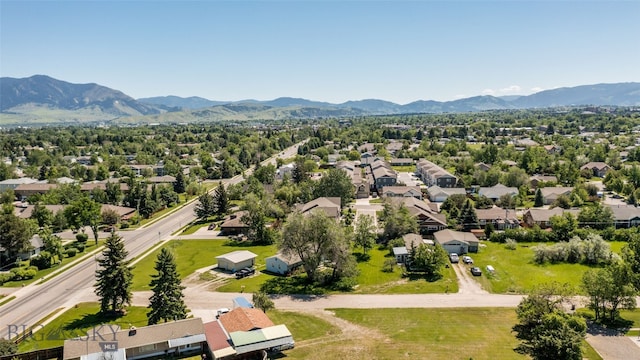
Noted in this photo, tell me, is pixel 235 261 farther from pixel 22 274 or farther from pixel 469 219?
pixel 469 219

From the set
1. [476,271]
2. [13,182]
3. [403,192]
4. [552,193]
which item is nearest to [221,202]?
[403,192]

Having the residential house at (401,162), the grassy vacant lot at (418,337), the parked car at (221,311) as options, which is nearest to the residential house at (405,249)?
the grassy vacant lot at (418,337)

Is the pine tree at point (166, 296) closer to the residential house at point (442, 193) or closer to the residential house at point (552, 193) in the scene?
the residential house at point (442, 193)

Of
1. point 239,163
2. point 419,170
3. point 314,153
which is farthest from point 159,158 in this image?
point 419,170

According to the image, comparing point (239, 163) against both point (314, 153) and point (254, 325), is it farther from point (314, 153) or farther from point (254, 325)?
Result: point (254, 325)

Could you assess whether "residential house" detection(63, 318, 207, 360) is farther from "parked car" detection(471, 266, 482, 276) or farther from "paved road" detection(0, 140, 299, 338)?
"parked car" detection(471, 266, 482, 276)

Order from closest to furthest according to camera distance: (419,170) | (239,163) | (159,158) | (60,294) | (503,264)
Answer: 1. (60,294)
2. (503,264)
3. (419,170)
4. (239,163)
5. (159,158)

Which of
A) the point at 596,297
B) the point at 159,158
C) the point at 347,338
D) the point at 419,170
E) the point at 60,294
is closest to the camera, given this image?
the point at 347,338
